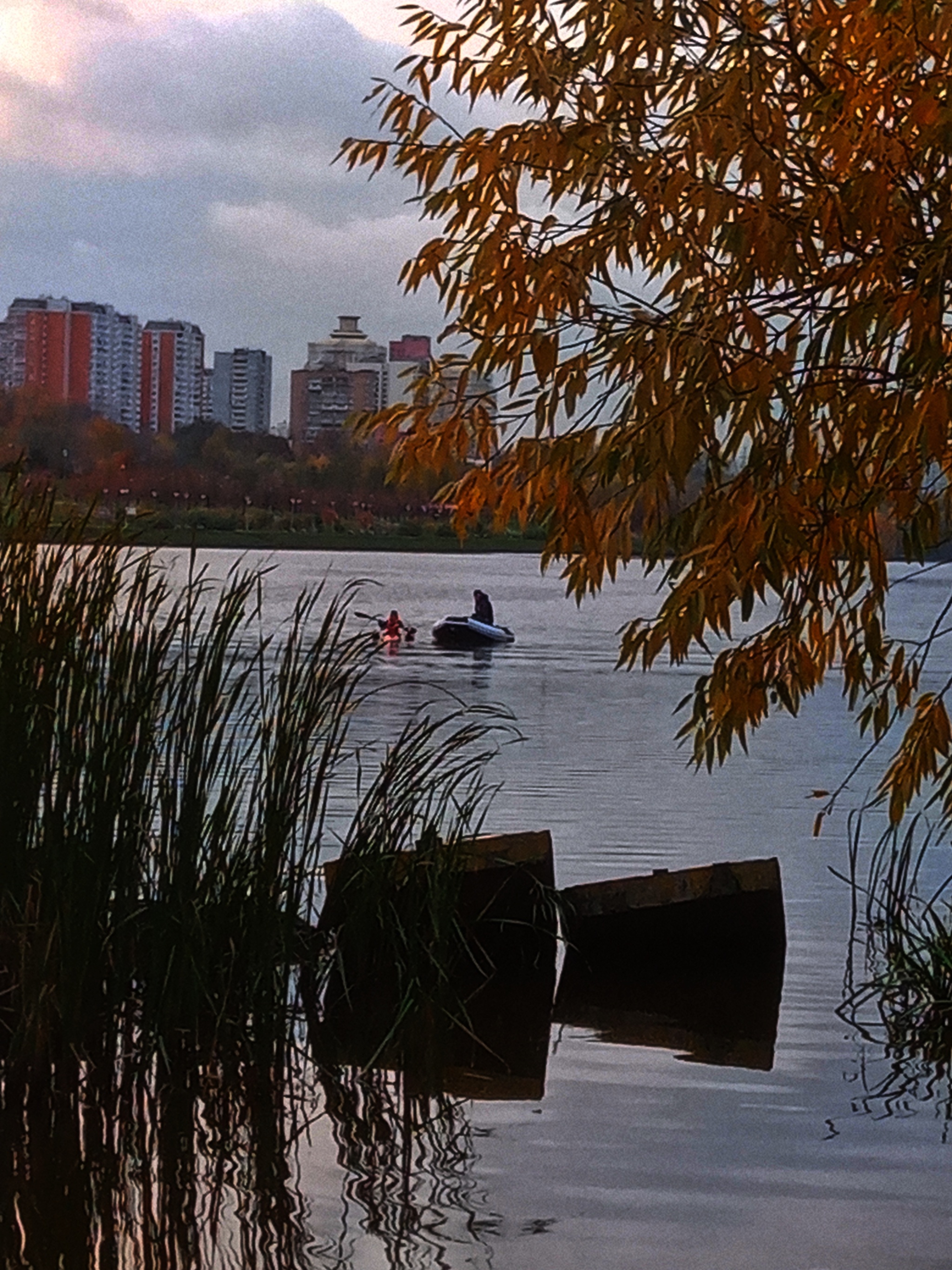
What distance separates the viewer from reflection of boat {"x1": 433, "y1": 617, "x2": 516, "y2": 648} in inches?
1777

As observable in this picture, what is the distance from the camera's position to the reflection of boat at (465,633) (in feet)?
148

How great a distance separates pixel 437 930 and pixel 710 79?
3.07m

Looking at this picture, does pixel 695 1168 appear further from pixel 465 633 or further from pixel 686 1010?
pixel 465 633

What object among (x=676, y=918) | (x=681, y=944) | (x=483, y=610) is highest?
(x=676, y=918)

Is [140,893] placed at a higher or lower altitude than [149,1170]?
higher

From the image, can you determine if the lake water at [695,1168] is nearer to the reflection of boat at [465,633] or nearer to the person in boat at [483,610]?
the reflection of boat at [465,633]

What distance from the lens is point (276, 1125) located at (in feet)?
18.8

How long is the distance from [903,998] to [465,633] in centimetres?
3774

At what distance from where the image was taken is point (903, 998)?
7734 millimetres

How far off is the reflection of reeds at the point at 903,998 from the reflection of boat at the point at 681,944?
372 millimetres

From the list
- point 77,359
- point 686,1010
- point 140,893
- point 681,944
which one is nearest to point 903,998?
point 686,1010

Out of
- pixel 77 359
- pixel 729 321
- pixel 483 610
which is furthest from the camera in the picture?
pixel 483 610

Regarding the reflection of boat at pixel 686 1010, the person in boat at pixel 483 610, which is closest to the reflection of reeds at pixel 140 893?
the reflection of boat at pixel 686 1010

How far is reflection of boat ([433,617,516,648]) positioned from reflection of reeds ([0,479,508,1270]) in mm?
38485
